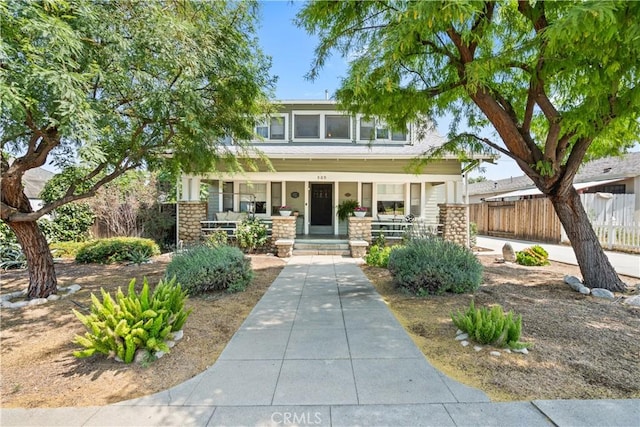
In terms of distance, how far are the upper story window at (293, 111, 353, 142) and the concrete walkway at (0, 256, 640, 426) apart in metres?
10.9

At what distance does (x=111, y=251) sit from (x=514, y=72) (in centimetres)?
1172

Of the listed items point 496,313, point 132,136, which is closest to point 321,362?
point 496,313

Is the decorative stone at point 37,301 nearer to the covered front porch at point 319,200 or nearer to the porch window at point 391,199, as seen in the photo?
the covered front porch at point 319,200

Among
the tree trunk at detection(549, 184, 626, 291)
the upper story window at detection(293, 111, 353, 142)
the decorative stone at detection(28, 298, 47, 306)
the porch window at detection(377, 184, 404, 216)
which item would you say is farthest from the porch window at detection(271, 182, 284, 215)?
the tree trunk at detection(549, 184, 626, 291)

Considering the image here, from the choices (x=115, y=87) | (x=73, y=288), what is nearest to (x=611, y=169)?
(x=115, y=87)

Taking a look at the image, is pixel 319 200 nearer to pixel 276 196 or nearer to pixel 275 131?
pixel 276 196

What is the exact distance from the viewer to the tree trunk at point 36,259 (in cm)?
587

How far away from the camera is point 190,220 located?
11.8 m

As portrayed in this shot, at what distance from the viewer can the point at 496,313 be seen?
12.5ft

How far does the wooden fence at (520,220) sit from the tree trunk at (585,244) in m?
9.65

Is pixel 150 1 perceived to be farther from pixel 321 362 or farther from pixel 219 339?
pixel 321 362

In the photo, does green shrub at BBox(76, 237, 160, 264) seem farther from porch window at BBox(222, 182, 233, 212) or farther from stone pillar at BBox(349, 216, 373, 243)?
stone pillar at BBox(349, 216, 373, 243)

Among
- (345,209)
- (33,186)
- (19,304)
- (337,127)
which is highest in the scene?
(337,127)

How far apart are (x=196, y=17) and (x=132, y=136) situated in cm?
250
